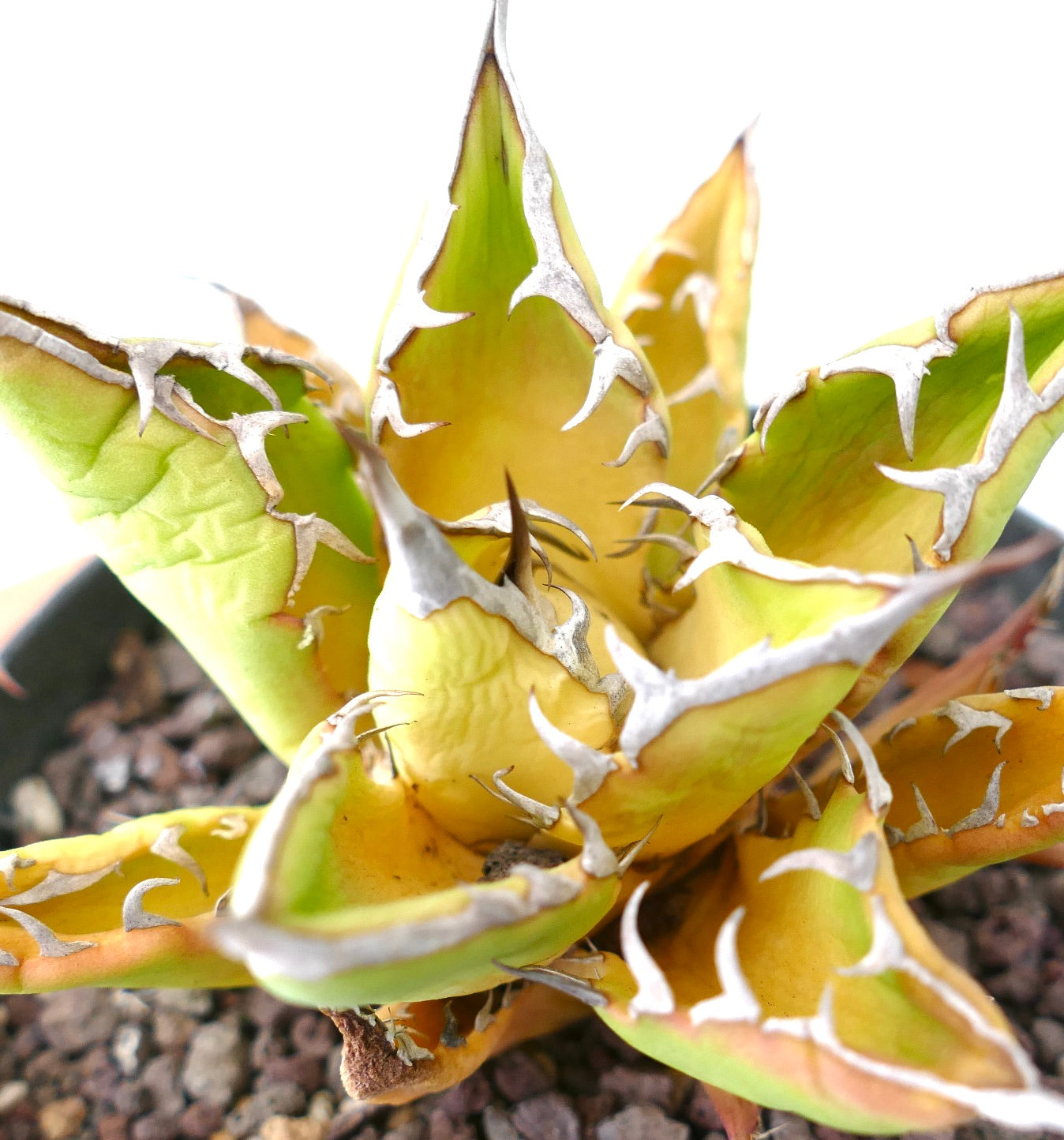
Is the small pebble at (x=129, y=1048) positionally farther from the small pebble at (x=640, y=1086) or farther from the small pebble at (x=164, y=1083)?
the small pebble at (x=640, y=1086)

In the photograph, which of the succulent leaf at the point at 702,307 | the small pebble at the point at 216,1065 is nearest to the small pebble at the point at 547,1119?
the small pebble at the point at 216,1065

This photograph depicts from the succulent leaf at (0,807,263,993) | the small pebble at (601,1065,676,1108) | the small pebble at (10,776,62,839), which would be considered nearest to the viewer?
the succulent leaf at (0,807,263,993)

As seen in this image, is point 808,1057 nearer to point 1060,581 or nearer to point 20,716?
point 1060,581

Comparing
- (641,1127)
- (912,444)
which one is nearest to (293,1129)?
(641,1127)

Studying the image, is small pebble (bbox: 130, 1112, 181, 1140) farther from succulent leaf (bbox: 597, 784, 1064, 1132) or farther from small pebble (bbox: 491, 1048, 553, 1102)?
succulent leaf (bbox: 597, 784, 1064, 1132)

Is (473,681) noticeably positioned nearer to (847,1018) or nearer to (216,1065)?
(847,1018)

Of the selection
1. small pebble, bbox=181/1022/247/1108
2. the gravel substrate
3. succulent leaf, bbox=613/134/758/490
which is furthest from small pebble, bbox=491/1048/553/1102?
succulent leaf, bbox=613/134/758/490
